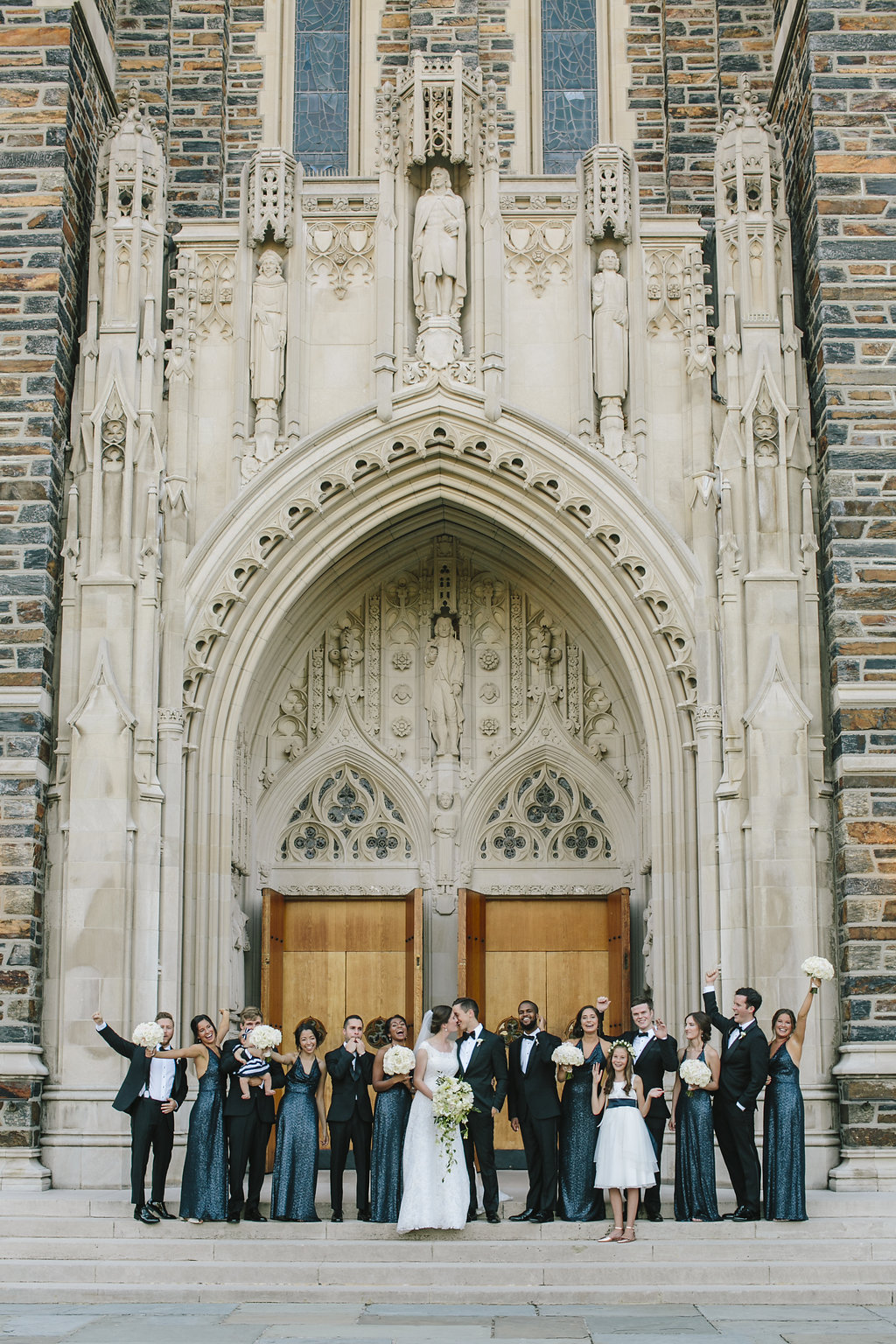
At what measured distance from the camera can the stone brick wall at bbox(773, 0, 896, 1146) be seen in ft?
40.6

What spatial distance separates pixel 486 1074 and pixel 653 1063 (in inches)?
44.9

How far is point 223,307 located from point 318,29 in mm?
4234

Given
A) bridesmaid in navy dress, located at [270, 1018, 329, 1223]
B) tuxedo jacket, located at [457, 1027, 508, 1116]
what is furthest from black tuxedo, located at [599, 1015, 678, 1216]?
bridesmaid in navy dress, located at [270, 1018, 329, 1223]

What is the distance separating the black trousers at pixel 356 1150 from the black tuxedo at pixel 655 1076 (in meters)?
1.88

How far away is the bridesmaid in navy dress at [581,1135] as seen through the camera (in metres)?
11.1

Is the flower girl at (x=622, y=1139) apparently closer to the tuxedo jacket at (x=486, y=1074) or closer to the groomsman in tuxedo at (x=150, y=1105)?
the tuxedo jacket at (x=486, y=1074)

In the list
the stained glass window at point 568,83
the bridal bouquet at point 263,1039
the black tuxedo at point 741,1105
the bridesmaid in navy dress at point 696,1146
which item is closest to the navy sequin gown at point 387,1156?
the bridal bouquet at point 263,1039

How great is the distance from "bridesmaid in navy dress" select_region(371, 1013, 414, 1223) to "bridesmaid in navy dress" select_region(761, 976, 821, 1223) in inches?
94.4

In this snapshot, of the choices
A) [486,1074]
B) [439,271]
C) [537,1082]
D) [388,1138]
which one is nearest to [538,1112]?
[537,1082]

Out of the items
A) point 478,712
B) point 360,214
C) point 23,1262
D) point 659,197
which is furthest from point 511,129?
point 23,1262

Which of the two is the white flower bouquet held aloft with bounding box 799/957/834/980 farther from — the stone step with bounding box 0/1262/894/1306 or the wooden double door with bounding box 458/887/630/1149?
the wooden double door with bounding box 458/887/630/1149

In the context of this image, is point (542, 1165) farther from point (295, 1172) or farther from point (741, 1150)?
point (295, 1172)

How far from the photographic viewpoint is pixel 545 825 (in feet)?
49.5

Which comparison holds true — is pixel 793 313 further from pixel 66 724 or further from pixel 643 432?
pixel 66 724
